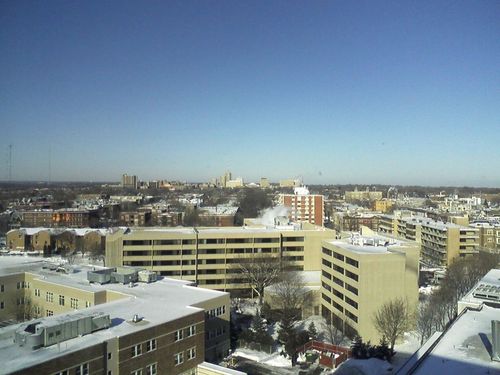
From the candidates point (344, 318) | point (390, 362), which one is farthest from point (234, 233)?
point (390, 362)

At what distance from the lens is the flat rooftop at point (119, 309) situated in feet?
29.5

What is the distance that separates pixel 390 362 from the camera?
15484mm

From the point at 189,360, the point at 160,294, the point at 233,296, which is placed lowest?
the point at 233,296

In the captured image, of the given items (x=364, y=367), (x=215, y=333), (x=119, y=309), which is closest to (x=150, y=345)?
(x=119, y=309)

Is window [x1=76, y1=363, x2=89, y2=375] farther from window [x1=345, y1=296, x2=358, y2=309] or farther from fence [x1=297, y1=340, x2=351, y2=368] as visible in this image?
window [x1=345, y1=296, x2=358, y2=309]

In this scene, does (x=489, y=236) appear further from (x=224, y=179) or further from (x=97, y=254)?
(x=224, y=179)

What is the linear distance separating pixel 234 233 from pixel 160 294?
12.6m

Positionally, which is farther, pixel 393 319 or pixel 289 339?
pixel 393 319

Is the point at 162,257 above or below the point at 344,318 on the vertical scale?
above

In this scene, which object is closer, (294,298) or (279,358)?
(279,358)

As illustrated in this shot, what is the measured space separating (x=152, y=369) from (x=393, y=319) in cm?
1029

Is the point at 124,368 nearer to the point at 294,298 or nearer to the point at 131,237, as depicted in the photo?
the point at 294,298

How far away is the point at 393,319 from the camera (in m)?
17.2

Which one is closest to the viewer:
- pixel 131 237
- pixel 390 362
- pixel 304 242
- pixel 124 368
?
pixel 124 368
